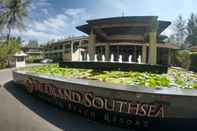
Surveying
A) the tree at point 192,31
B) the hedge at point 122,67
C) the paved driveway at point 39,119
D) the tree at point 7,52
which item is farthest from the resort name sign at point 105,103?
the tree at point 192,31

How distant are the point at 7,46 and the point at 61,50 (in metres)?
22.5

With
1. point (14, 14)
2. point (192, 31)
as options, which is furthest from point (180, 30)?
point (14, 14)

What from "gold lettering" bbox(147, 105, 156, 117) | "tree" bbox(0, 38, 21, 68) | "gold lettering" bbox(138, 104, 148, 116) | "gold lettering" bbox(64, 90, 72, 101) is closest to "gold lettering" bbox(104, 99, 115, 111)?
"gold lettering" bbox(138, 104, 148, 116)

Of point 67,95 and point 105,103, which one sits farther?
point 67,95

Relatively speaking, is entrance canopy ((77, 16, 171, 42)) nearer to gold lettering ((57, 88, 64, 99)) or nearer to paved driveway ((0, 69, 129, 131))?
gold lettering ((57, 88, 64, 99))

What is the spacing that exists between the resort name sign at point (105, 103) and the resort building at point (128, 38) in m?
9.78

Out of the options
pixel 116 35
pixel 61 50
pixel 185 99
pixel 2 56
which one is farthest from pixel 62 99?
pixel 61 50

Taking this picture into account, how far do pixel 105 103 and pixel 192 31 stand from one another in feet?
275

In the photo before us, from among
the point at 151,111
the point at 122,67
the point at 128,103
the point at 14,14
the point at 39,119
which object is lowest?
the point at 39,119

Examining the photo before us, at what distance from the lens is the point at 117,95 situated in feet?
20.6

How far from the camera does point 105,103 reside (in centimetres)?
657

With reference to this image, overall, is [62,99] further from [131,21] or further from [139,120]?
[131,21]

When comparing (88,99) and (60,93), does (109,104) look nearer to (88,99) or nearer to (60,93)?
(88,99)

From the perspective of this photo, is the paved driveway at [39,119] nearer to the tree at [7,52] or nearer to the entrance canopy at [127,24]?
the entrance canopy at [127,24]
